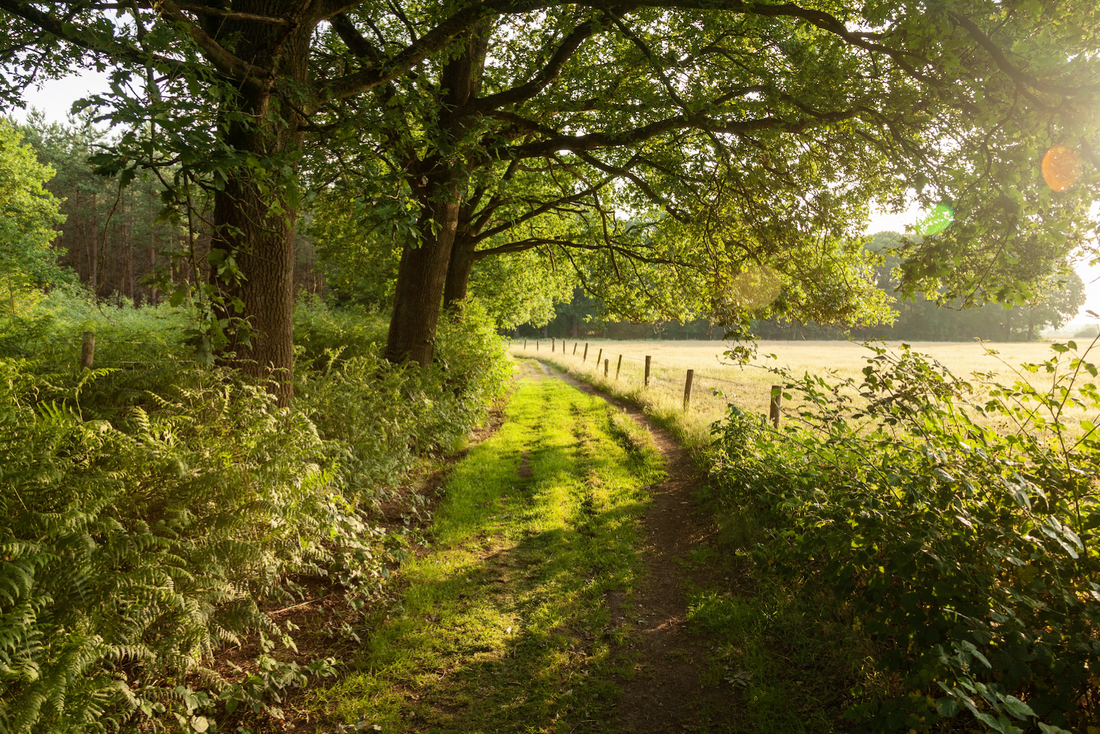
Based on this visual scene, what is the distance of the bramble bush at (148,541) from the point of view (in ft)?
8.21

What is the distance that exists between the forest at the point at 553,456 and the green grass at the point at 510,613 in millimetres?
39

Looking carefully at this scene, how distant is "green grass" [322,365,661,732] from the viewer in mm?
3779

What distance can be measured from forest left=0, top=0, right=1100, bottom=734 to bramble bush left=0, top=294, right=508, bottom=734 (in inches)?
1.0

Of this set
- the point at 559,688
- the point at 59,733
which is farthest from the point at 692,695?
the point at 59,733

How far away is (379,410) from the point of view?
7785mm

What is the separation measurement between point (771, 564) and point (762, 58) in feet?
24.8

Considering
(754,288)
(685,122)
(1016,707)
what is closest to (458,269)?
(754,288)

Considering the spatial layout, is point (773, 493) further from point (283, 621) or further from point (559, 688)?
point (283, 621)

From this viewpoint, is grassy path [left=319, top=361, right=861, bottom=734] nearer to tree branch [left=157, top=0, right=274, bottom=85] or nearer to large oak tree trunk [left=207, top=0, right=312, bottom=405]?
large oak tree trunk [left=207, top=0, right=312, bottom=405]

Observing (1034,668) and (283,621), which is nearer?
(1034,668)

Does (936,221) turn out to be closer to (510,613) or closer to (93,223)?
(510,613)

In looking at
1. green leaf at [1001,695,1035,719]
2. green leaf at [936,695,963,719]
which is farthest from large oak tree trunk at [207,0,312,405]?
green leaf at [1001,695,1035,719]

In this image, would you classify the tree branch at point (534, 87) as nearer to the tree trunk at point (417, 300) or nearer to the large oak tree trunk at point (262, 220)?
the tree trunk at point (417, 300)

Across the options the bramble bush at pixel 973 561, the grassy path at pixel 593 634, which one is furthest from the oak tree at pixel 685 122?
the grassy path at pixel 593 634
